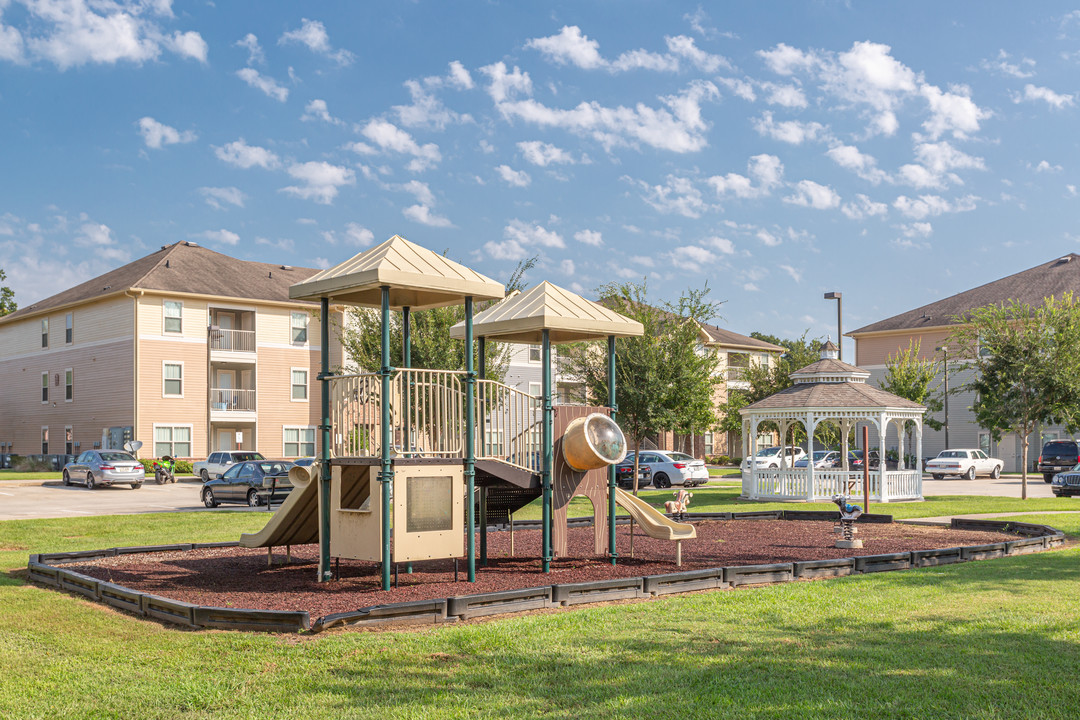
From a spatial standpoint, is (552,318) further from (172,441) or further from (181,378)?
(172,441)

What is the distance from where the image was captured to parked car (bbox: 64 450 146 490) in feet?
116

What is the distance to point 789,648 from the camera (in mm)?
7562

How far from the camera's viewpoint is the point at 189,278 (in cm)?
4541

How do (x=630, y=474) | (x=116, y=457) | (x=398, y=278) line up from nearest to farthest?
1. (x=398, y=278)
2. (x=630, y=474)
3. (x=116, y=457)

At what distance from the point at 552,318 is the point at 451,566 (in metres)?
3.71

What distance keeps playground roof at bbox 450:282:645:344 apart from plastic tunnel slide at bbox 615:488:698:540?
7.53 ft

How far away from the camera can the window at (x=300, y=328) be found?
156 ft

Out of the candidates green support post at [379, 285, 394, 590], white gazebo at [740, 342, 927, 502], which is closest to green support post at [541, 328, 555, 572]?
green support post at [379, 285, 394, 590]

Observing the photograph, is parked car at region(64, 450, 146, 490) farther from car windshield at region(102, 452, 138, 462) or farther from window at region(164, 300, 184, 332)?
window at region(164, 300, 184, 332)

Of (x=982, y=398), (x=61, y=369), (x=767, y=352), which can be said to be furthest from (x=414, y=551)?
(x=767, y=352)

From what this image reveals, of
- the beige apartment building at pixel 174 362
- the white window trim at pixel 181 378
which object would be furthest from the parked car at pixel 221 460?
the white window trim at pixel 181 378

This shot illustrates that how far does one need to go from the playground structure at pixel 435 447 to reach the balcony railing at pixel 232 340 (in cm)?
3455

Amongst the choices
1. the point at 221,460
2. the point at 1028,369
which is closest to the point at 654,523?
the point at 1028,369

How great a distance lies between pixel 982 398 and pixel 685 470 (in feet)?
34.5
